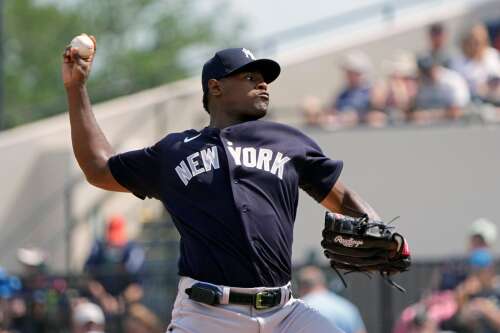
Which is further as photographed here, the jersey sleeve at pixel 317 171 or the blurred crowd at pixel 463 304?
the blurred crowd at pixel 463 304

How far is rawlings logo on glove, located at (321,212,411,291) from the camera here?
6.40 metres

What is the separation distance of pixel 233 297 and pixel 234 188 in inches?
20.4

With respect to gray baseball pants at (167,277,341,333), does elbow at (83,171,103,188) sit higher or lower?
higher

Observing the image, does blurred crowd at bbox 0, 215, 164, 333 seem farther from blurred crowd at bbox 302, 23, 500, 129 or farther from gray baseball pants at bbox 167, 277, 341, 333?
gray baseball pants at bbox 167, 277, 341, 333

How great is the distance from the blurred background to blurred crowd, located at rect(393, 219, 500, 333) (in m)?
0.01

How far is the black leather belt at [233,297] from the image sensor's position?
618cm

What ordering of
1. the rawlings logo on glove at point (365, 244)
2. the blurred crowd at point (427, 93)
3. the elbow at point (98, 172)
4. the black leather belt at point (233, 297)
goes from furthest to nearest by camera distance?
the blurred crowd at point (427, 93) < the elbow at point (98, 172) < the rawlings logo on glove at point (365, 244) < the black leather belt at point (233, 297)

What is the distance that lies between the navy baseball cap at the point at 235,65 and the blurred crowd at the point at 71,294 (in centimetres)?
700

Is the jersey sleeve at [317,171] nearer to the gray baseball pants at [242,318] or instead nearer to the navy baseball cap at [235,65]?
the navy baseball cap at [235,65]

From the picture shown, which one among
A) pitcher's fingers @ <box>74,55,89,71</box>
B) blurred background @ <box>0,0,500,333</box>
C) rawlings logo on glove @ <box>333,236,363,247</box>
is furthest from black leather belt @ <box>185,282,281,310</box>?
blurred background @ <box>0,0,500,333</box>

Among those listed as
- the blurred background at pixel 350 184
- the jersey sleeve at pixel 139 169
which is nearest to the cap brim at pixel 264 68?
the jersey sleeve at pixel 139 169

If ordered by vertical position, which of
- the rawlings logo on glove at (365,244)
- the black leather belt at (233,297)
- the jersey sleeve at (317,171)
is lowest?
the black leather belt at (233,297)

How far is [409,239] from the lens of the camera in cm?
1543

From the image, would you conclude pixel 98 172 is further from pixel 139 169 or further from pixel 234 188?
pixel 234 188
